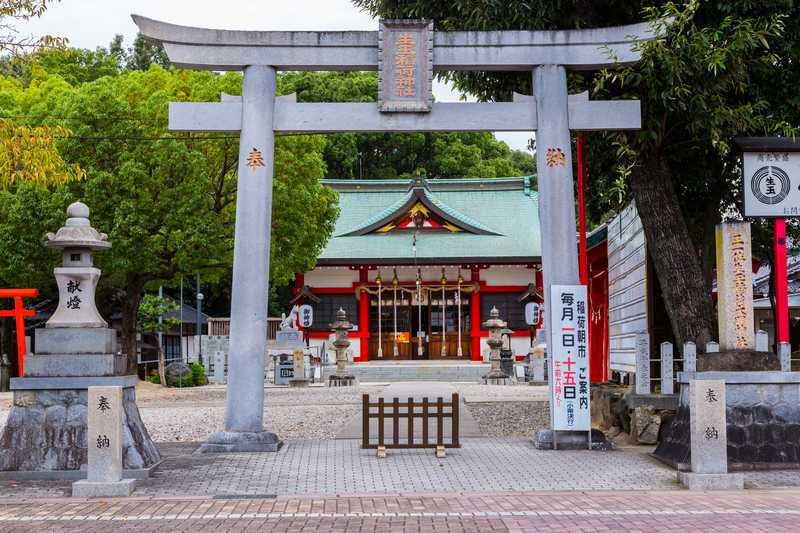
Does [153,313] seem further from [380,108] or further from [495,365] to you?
[380,108]

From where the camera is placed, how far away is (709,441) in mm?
8680

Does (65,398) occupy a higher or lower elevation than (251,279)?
lower

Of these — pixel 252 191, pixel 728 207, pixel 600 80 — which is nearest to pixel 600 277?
pixel 728 207

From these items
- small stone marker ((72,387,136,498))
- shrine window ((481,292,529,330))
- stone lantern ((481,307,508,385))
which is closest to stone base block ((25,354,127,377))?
small stone marker ((72,387,136,498))

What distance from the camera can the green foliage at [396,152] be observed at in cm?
4380

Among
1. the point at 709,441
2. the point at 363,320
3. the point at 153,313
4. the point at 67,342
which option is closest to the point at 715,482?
the point at 709,441

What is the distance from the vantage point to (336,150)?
44.6 m

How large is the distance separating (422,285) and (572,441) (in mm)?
23846

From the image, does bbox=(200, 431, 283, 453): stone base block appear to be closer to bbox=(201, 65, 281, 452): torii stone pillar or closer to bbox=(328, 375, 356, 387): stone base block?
bbox=(201, 65, 281, 452): torii stone pillar

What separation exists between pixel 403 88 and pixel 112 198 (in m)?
12.1

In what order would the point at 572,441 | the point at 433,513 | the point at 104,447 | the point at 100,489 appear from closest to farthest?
the point at 433,513 < the point at 100,489 < the point at 104,447 < the point at 572,441

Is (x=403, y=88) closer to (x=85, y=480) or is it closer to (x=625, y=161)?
(x=625, y=161)

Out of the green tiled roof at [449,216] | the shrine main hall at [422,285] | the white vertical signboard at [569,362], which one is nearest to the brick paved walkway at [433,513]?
the white vertical signboard at [569,362]

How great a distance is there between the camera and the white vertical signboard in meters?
11.0
